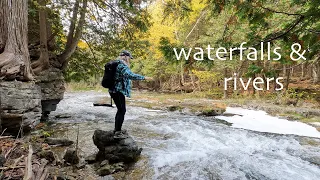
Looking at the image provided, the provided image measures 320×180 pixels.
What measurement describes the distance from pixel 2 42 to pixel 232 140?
6636 mm

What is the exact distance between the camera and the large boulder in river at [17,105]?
5.31 metres

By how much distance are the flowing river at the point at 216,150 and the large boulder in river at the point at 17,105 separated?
131cm

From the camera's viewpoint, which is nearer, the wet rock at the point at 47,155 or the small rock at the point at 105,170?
the small rock at the point at 105,170

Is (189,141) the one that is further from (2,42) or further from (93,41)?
(93,41)

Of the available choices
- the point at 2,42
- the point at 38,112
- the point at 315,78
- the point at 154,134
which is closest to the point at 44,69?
the point at 38,112

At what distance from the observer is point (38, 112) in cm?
648

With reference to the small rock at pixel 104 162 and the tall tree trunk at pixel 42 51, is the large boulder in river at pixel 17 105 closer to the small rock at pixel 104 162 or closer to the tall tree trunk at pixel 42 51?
the small rock at pixel 104 162

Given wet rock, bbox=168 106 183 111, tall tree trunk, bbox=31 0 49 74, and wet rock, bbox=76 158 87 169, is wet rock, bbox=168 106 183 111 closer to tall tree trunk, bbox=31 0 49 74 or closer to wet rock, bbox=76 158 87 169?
tall tree trunk, bbox=31 0 49 74

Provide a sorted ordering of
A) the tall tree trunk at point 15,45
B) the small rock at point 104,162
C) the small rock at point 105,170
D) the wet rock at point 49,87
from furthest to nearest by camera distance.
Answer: the wet rock at point 49,87 < the tall tree trunk at point 15,45 < the small rock at point 104,162 < the small rock at point 105,170

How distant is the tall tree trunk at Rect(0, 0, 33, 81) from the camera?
5398 millimetres

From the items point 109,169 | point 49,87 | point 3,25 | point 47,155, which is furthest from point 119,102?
point 49,87

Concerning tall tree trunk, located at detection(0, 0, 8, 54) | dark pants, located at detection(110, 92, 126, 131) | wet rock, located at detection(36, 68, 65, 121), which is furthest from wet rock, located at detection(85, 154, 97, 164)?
wet rock, located at detection(36, 68, 65, 121)

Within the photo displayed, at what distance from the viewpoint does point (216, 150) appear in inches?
240

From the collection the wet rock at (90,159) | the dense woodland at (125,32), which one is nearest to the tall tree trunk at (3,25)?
the dense woodland at (125,32)
